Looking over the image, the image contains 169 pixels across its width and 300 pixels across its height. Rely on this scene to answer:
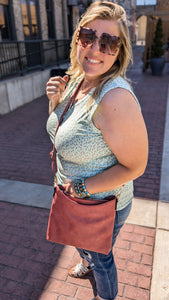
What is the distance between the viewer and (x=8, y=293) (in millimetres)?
2145

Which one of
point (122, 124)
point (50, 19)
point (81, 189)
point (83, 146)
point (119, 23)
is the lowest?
point (81, 189)

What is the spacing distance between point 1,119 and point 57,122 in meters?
6.03

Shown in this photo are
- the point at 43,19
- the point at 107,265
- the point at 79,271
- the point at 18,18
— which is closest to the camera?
the point at 107,265

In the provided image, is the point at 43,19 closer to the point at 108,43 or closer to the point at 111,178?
the point at 108,43

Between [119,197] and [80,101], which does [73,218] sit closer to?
[119,197]

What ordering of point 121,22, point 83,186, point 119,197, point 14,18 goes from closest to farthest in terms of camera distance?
1. point 121,22
2. point 83,186
3. point 119,197
4. point 14,18

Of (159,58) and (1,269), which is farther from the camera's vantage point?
(159,58)

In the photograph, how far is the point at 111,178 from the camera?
131cm

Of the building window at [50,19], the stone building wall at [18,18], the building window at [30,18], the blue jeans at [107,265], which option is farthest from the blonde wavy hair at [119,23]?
the building window at [50,19]

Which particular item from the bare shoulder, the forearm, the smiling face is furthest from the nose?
the forearm

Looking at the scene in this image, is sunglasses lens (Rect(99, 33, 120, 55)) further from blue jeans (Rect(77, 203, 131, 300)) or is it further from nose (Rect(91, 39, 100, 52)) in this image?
blue jeans (Rect(77, 203, 131, 300))

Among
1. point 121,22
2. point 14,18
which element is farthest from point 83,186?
point 14,18

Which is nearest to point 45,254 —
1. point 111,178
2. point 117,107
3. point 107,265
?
point 107,265

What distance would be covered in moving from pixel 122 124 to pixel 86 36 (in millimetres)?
533
